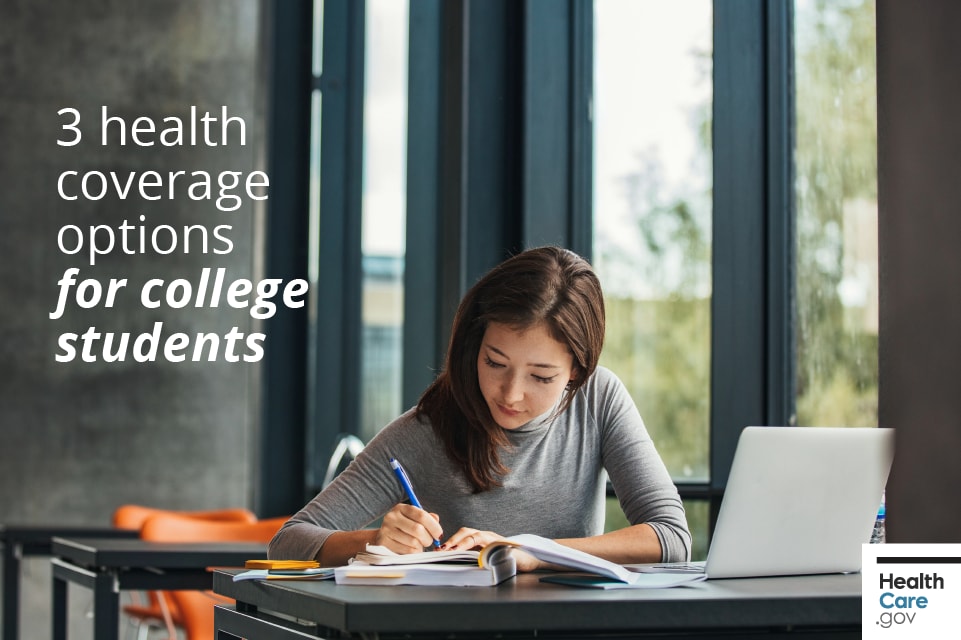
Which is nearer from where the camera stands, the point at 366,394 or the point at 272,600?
the point at 272,600

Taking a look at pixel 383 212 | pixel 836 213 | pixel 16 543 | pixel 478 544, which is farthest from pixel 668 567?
pixel 383 212

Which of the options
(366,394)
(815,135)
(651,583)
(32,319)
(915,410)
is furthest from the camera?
(32,319)

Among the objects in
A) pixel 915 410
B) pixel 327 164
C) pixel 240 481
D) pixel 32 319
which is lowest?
pixel 240 481

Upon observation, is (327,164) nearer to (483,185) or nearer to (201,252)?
(201,252)

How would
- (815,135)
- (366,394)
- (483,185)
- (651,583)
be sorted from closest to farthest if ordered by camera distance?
(651,583) → (815,135) → (483,185) → (366,394)

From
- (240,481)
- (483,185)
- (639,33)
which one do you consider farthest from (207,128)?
(639,33)

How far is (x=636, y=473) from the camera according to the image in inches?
91.9

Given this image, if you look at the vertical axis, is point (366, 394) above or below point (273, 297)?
below

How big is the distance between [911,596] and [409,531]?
2.40 ft

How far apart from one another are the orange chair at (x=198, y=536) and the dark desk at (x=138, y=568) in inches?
31.2

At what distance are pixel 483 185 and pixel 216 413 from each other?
2319 mm

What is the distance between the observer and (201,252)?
19.2ft

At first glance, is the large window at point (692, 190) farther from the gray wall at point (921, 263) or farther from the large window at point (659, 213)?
the gray wall at point (921, 263)

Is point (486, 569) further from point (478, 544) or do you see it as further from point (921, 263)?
point (921, 263)
